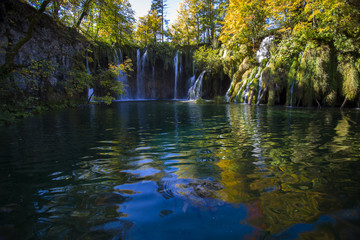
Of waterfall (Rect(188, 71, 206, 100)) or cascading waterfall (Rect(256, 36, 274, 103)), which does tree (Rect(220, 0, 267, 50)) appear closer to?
cascading waterfall (Rect(256, 36, 274, 103))

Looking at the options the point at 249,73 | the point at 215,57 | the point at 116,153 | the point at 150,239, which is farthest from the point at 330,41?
the point at 150,239

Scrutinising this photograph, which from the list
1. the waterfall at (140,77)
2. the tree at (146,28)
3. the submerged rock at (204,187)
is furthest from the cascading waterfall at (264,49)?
the tree at (146,28)

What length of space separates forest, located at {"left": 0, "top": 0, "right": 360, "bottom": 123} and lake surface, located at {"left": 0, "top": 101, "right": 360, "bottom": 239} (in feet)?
16.4

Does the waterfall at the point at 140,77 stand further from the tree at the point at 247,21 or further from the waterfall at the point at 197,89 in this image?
the tree at the point at 247,21

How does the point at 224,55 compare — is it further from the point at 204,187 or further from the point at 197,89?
the point at 204,187

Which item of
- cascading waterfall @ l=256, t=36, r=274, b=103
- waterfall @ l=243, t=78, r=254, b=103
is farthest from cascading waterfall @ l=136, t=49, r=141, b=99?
waterfall @ l=243, t=78, r=254, b=103

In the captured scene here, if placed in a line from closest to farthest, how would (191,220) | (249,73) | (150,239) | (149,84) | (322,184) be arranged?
(150,239)
(191,220)
(322,184)
(249,73)
(149,84)

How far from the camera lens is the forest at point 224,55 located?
28.2 feet

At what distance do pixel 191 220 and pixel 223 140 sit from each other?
122 inches

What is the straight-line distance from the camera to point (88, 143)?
178 inches

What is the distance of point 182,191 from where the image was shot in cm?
222

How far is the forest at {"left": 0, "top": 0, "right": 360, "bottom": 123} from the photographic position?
860 centimetres

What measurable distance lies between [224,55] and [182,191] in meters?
24.7

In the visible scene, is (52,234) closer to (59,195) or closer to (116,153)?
(59,195)
